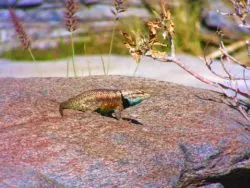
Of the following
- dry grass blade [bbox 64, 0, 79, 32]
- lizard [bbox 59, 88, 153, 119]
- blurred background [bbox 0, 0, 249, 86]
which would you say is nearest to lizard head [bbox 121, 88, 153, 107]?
lizard [bbox 59, 88, 153, 119]

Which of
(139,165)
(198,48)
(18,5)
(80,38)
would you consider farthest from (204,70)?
(139,165)

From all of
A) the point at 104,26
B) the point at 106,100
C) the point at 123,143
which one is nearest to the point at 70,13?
the point at 106,100

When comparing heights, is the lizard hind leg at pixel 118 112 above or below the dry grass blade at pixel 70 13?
below

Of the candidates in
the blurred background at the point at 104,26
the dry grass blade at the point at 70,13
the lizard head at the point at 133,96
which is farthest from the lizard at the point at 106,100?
the blurred background at the point at 104,26

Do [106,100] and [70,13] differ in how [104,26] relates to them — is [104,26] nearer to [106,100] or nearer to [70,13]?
[70,13]

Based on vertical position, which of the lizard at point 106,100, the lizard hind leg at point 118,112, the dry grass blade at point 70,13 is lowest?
the lizard hind leg at point 118,112

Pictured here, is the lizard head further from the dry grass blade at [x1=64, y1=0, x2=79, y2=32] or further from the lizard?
the dry grass blade at [x1=64, y1=0, x2=79, y2=32]

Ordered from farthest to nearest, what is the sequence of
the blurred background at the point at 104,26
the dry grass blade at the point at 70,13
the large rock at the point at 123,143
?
the blurred background at the point at 104,26 → the dry grass blade at the point at 70,13 → the large rock at the point at 123,143

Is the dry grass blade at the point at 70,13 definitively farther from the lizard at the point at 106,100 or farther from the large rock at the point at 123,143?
the lizard at the point at 106,100
